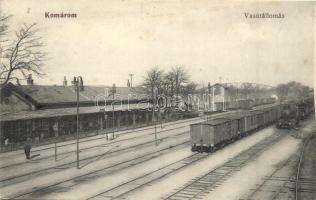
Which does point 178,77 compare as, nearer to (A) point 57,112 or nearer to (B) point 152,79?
(B) point 152,79

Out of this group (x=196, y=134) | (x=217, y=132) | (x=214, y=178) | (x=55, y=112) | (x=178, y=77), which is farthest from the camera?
(x=178, y=77)

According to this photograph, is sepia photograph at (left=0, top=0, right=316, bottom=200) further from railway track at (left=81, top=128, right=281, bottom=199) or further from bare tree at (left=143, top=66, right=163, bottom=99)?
bare tree at (left=143, top=66, right=163, bottom=99)

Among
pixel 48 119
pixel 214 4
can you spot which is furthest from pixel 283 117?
pixel 214 4

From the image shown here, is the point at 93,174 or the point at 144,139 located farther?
the point at 144,139

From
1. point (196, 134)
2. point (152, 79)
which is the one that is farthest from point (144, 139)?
point (152, 79)

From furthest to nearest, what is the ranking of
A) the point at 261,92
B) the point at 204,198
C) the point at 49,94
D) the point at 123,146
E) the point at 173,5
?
the point at 261,92
the point at 49,94
the point at 123,146
the point at 173,5
the point at 204,198

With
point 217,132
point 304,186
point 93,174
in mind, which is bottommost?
point 304,186

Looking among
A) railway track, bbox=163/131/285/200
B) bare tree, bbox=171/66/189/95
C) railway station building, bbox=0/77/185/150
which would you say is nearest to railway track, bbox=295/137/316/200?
railway track, bbox=163/131/285/200

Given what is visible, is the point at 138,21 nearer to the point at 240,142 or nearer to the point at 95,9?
the point at 95,9
